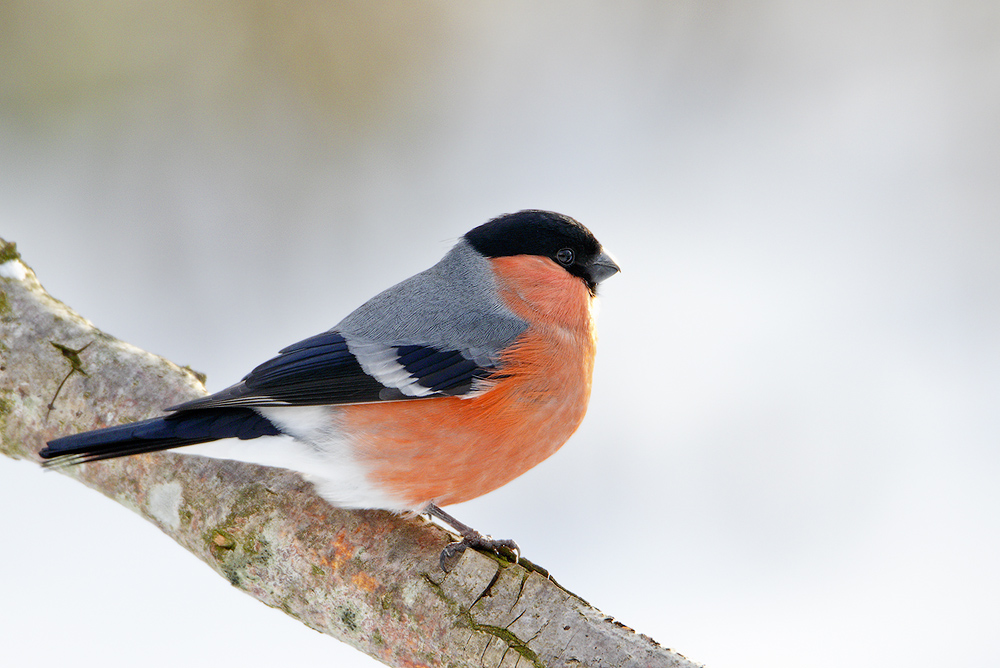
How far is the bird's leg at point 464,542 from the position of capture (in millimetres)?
1687

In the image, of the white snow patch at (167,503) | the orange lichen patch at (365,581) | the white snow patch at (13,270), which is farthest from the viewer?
the white snow patch at (13,270)

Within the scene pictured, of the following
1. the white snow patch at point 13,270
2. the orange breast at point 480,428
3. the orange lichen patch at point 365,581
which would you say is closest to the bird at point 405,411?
the orange breast at point 480,428

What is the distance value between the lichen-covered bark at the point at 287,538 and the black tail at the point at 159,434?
21cm

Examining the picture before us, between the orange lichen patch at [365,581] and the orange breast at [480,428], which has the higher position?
the orange breast at [480,428]

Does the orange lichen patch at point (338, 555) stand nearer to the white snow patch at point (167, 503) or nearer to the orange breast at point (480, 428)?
the orange breast at point (480, 428)

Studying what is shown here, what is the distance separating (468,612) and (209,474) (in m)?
0.76

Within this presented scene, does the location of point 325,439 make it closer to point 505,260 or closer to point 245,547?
point 245,547

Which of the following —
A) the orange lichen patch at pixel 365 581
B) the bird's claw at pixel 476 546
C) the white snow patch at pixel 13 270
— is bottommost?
the orange lichen patch at pixel 365 581

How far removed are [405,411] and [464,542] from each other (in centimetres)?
32

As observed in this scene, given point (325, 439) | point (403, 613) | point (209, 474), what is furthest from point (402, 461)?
point (209, 474)

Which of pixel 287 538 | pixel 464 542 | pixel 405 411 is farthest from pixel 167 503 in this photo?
pixel 464 542

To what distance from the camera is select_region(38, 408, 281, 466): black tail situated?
61.3 inches

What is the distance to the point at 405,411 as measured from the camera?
1.77m

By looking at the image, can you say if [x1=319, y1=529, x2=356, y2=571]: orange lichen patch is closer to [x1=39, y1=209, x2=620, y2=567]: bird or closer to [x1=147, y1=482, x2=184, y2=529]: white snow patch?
[x1=39, y1=209, x2=620, y2=567]: bird
